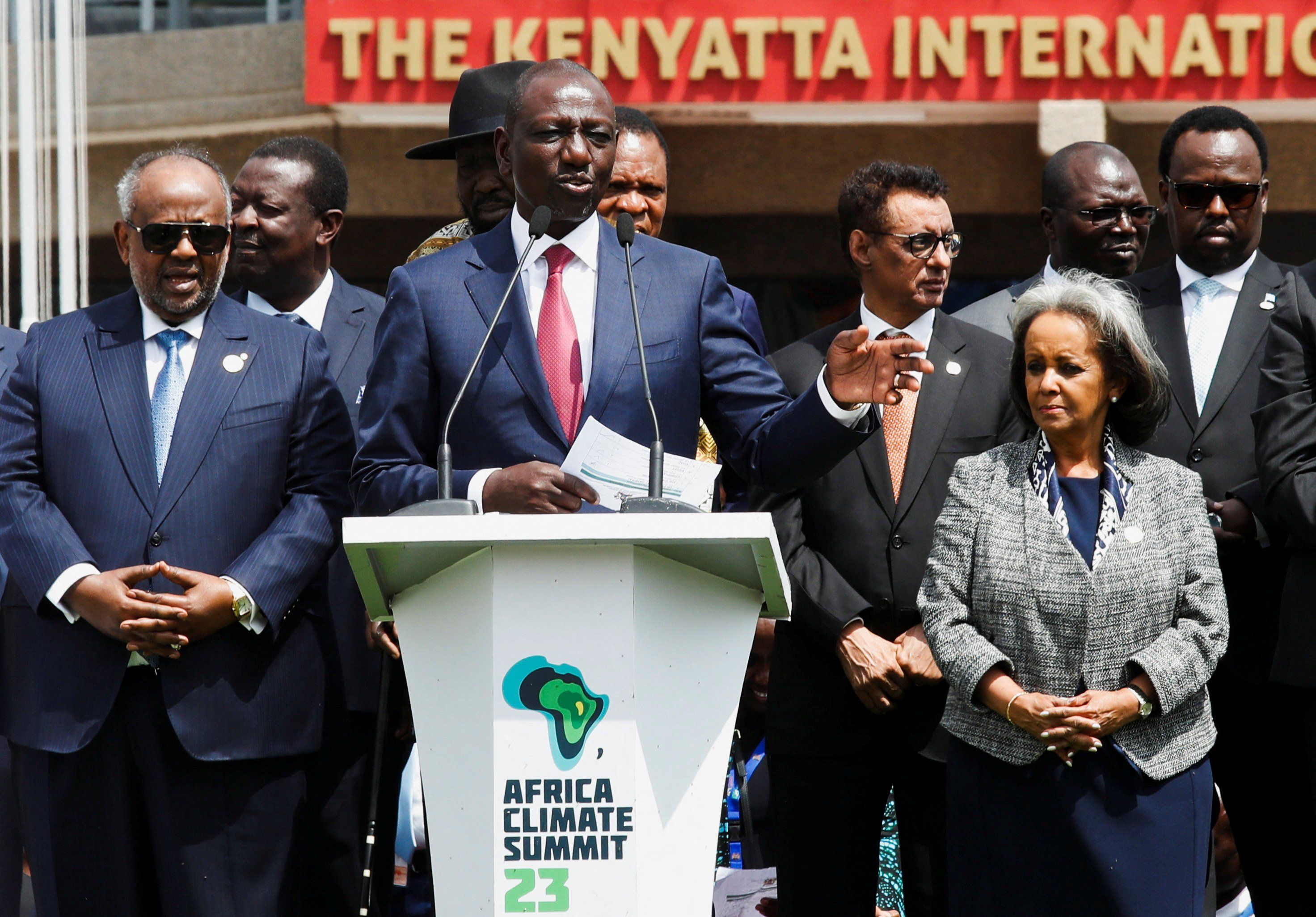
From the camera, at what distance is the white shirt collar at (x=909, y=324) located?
4156 millimetres

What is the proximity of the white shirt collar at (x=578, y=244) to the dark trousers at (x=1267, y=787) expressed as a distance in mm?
1820

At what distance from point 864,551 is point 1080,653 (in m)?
0.66

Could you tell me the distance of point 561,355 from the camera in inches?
127

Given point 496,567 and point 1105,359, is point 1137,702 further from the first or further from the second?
point 496,567

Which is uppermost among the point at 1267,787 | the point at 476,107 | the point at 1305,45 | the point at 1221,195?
the point at 1305,45

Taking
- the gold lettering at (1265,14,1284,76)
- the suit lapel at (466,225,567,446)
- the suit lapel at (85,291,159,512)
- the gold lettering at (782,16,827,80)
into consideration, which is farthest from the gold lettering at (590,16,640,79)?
the suit lapel at (466,225,567,446)

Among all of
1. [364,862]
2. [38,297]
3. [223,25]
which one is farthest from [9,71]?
[364,862]

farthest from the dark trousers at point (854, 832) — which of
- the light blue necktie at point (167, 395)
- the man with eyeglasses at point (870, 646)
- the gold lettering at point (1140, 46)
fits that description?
the gold lettering at point (1140, 46)

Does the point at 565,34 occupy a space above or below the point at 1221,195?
above

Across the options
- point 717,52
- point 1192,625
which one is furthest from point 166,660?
point 717,52

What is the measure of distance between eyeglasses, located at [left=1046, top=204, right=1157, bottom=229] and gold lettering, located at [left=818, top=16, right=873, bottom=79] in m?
4.66

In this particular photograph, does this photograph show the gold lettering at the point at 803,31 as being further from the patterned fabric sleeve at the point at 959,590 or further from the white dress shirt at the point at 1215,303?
the patterned fabric sleeve at the point at 959,590

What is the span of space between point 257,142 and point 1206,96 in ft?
17.8

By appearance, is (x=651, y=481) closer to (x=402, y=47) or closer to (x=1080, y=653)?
(x=1080, y=653)
